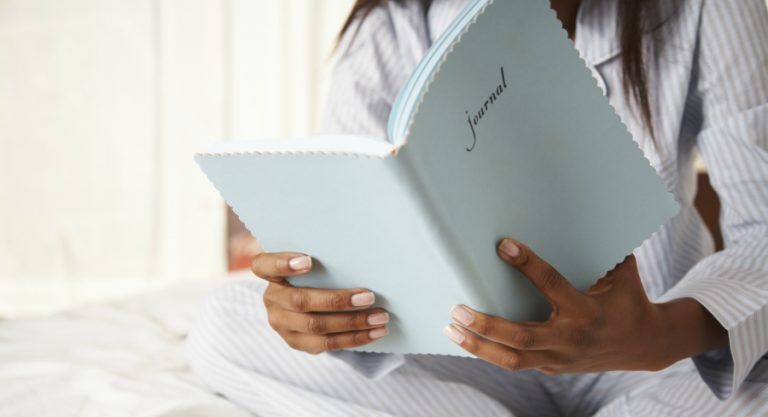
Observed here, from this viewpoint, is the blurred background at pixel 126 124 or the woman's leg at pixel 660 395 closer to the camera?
the woman's leg at pixel 660 395

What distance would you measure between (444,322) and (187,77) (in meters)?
2.19

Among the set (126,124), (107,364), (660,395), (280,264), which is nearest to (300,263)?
(280,264)

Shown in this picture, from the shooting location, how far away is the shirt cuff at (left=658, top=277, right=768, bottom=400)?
643 mm

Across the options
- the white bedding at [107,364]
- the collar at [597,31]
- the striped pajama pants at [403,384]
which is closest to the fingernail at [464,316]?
the striped pajama pants at [403,384]

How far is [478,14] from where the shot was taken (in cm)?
49

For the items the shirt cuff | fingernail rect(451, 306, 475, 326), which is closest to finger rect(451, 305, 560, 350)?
fingernail rect(451, 306, 475, 326)

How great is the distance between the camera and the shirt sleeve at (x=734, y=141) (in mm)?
706

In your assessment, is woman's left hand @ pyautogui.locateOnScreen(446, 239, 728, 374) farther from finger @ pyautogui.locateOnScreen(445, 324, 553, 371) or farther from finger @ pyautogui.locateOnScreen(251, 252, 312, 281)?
finger @ pyautogui.locateOnScreen(251, 252, 312, 281)

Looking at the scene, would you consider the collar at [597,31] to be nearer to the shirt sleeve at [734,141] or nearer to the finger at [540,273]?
the shirt sleeve at [734,141]

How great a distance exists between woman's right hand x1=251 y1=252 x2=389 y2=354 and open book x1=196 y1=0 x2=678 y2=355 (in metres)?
0.01

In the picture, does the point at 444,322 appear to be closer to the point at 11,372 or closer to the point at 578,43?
the point at 578,43

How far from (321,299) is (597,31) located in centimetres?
49

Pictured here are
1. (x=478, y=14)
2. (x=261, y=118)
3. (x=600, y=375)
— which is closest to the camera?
(x=478, y=14)

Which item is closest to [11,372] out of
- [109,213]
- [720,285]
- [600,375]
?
[600,375]
